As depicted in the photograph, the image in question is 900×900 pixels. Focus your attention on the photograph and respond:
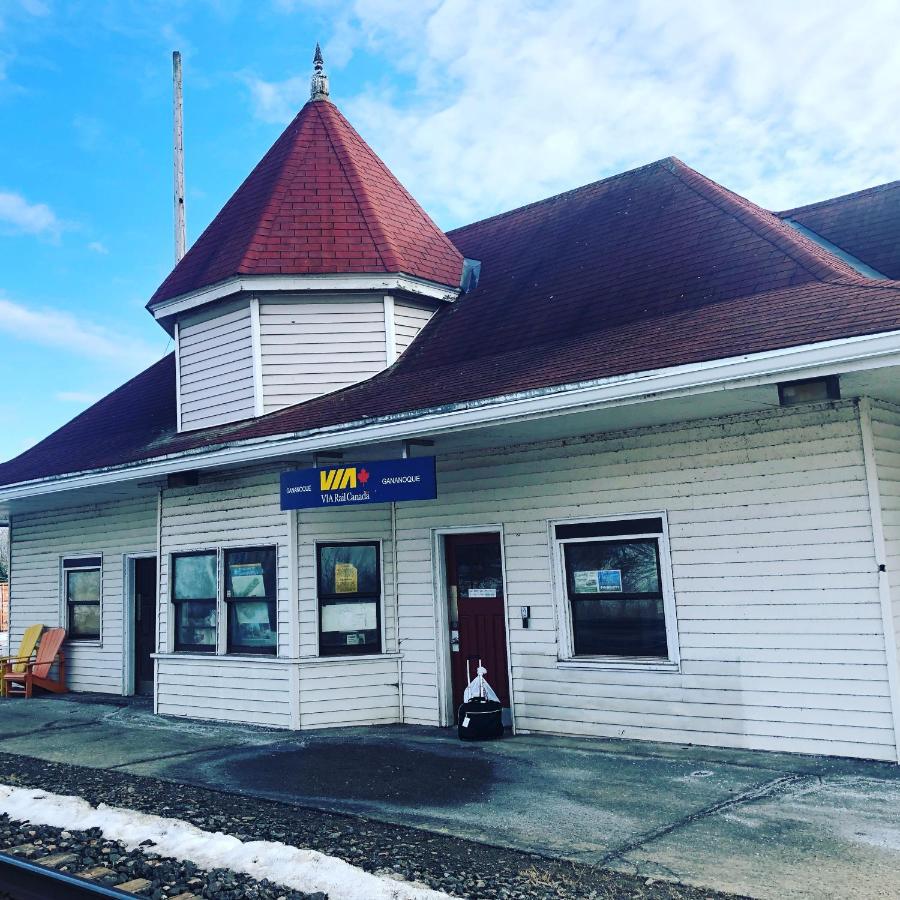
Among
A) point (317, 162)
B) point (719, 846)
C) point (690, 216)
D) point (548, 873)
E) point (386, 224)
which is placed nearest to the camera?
point (548, 873)

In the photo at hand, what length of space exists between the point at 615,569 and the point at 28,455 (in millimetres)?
12135

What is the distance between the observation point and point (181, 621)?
458 inches

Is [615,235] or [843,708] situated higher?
[615,235]

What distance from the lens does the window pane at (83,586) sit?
14.3 metres

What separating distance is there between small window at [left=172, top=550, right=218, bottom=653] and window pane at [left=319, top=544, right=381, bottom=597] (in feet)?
5.82

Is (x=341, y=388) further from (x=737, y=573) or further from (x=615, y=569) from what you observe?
(x=737, y=573)

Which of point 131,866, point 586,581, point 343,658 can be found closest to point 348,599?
point 343,658

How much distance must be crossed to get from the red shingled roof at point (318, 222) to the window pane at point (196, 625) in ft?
14.3

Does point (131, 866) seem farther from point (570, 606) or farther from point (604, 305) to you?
point (604, 305)

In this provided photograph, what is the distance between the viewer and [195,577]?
1148 cm

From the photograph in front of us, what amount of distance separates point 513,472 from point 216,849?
512 centimetres

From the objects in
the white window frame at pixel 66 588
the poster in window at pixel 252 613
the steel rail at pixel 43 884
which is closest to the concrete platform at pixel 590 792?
the poster in window at pixel 252 613

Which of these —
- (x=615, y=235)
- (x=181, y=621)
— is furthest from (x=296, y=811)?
(x=615, y=235)

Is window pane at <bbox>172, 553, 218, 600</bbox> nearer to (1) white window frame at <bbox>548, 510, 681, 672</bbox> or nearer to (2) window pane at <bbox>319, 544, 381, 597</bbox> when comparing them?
(2) window pane at <bbox>319, 544, 381, 597</bbox>
